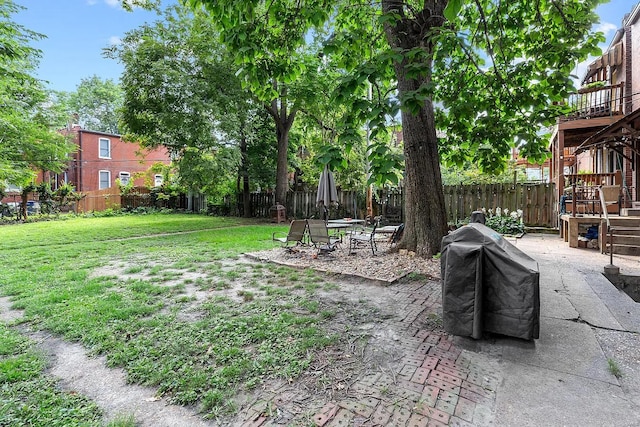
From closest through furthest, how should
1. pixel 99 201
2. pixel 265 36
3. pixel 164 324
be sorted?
pixel 164 324 < pixel 265 36 < pixel 99 201

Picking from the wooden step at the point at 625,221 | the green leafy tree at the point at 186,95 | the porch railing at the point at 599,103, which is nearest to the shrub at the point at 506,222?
the wooden step at the point at 625,221

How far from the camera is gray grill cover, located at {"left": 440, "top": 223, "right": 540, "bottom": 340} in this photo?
2770 millimetres

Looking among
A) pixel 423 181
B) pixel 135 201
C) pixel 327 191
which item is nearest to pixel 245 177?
pixel 327 191

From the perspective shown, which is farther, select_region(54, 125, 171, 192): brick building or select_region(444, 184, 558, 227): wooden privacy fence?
select_region(54, 125, 171, 192): brick building

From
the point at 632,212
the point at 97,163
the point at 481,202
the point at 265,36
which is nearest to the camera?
the point at 265,36

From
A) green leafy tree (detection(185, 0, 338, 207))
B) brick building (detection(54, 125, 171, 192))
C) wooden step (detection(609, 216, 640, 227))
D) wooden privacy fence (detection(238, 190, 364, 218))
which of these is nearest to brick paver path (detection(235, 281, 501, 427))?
green leafy tree (detection(185, 0, 338, 207))

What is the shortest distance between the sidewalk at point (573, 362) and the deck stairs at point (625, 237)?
3246 mm

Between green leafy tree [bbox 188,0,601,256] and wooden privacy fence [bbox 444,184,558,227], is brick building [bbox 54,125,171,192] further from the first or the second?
green leafy tree [bbox 188,0,601,256]

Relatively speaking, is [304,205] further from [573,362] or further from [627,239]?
[573,362]

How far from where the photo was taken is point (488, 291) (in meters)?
2.91

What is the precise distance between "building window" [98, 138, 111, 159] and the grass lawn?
79.0ft

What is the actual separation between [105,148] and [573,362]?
3277cm

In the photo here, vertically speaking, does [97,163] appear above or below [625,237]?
above

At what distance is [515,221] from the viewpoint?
1041 cm
